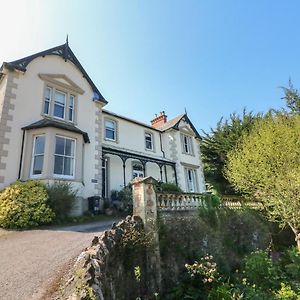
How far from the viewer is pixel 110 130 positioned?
18078mm

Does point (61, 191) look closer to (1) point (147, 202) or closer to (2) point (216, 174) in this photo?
(1) point (147, 202)

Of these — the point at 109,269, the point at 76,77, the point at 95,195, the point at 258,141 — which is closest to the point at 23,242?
the point at 109,269

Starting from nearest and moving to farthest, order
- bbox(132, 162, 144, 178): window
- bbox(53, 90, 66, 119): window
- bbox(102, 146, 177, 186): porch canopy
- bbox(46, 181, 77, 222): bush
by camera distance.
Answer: bbox(46, 181, 77, 222): bush
bbox(53, 90, 66, 119): window
bbox(102, 146, 177, 186): porch canopy
bbox(132, 162, 144, 178): window

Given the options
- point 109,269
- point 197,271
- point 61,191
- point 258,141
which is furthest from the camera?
point 258,141

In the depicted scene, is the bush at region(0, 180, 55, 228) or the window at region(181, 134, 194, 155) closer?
the bush at region(0, 180, 55, 228)

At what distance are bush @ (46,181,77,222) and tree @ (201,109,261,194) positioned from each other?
14.1 meters

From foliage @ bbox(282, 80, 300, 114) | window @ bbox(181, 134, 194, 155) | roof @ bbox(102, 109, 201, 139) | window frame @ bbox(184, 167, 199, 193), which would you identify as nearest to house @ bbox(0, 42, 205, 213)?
roof @ bbox(102, 109, 201, 139)

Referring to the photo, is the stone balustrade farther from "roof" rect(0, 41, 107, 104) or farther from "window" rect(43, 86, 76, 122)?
"roof" rect(0, 41, 107, 104)

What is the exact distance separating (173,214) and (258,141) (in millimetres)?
7281

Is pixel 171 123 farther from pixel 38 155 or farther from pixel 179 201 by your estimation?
pixel 179 201

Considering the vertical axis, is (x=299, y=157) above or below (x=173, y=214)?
above

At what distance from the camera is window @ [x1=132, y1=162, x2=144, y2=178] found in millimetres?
18269

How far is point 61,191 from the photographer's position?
11.0m

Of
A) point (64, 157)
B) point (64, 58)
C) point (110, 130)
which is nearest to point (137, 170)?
point (110, 130)
